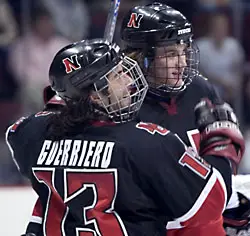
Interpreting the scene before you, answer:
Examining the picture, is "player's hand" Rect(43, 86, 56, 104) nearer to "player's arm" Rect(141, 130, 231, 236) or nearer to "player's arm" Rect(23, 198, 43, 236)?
"player's arm" Rect(23, 198, 43, 236)

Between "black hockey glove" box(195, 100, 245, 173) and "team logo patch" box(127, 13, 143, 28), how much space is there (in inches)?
11.1

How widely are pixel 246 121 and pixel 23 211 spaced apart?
6.19 feet

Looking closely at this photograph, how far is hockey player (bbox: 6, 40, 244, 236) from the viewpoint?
1985 millimetres

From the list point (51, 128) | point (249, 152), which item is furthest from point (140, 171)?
point (249, 152)

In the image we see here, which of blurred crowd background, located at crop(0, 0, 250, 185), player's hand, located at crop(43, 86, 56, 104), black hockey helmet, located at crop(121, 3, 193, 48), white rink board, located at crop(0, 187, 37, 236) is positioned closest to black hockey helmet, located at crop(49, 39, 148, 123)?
black hockey helmet, located at crop(121, 3, 193, 48)

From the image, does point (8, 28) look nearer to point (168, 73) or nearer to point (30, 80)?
point (30, 80)

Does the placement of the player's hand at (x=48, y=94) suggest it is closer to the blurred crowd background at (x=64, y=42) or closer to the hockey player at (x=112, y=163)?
the hockey player at (x=112, y=163)

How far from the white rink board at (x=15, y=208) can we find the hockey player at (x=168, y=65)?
0.80 meters

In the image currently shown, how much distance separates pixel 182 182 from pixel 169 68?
1.45ft

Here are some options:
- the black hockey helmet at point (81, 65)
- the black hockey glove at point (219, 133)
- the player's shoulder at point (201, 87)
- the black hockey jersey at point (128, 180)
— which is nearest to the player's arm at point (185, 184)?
the black hockey jersey at point (128, 180)

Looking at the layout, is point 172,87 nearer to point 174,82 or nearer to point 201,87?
point 174,82

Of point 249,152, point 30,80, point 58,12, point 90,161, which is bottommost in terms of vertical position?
point 249,152

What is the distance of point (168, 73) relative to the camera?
2340mm

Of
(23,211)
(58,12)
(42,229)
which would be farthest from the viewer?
(58,12)
